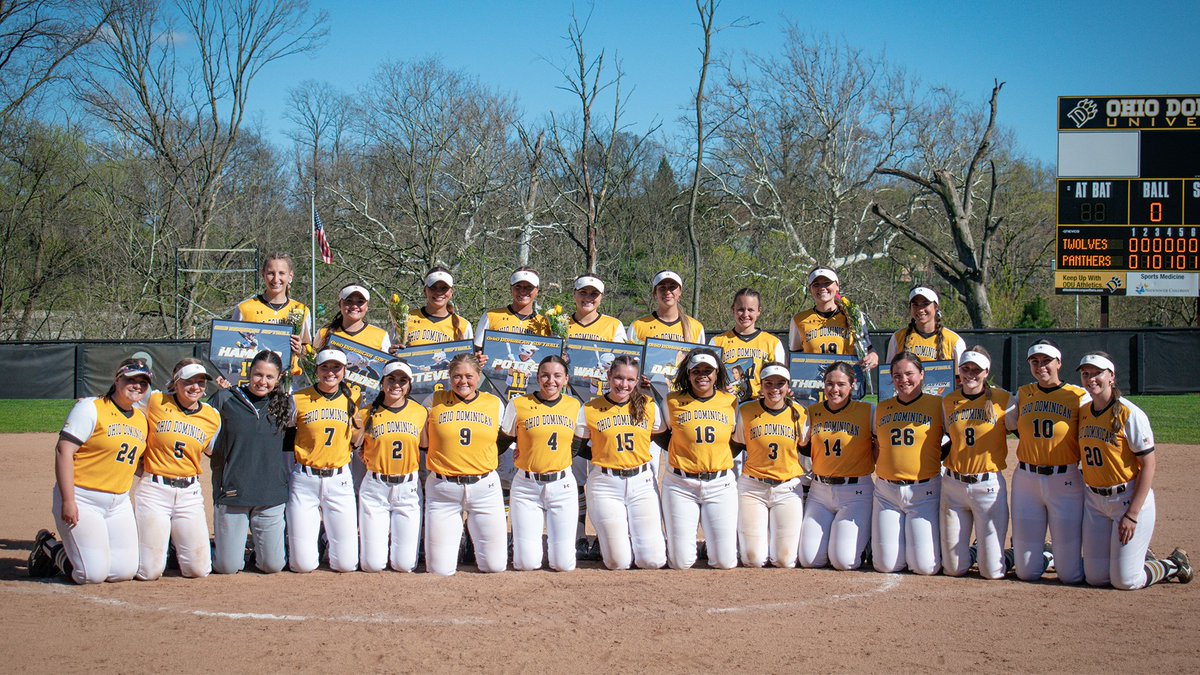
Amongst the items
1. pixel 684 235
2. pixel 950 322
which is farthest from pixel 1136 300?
pixel 684 235

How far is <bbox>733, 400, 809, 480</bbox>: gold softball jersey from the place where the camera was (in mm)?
6887

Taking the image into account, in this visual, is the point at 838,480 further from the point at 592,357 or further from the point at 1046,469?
the point at 592,357

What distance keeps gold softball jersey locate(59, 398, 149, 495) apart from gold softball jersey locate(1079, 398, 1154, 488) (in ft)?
20.0

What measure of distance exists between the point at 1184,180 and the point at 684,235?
1841cm

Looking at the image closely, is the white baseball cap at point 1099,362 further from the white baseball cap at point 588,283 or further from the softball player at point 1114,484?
the white baseball cap at point 588,283

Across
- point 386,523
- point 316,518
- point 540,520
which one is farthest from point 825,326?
point 316,518

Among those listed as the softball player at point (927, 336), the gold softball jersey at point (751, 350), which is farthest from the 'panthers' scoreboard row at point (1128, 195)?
the gold softball jersey at point (751, 350)

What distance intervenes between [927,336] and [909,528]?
1566 millimetres

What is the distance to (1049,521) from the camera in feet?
21.1

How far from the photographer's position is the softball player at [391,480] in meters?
6.70

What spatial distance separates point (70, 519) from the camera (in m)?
6.09

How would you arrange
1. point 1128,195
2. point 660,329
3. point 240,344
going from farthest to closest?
point 1128,195
point 660,329
point 240,344

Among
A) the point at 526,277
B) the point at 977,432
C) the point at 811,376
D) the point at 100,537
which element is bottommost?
the point at 100,537

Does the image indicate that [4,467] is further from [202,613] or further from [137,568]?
[202,613]
